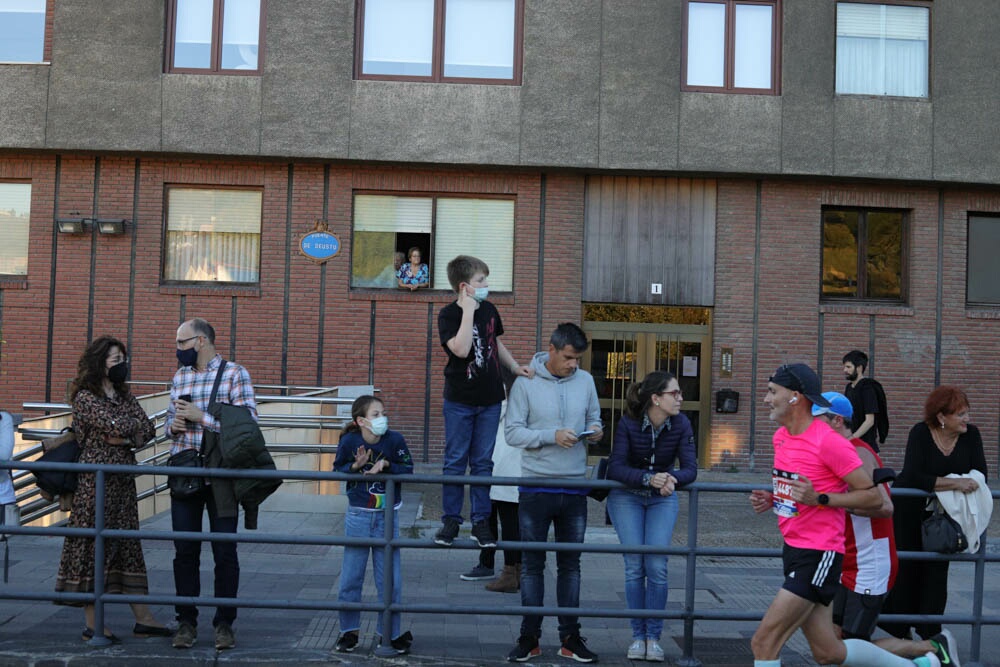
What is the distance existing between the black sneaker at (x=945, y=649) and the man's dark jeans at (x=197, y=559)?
13.7 ft

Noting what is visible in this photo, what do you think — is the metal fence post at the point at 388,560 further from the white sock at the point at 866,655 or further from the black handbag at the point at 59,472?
the white sock at the point at 866,655

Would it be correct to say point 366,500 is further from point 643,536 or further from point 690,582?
point 690,582

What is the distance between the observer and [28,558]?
30.6 feet

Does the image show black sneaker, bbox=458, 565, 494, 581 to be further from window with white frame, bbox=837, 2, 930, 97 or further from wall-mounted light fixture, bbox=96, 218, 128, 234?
window with white frame, bbox=837, 2, 930, 97

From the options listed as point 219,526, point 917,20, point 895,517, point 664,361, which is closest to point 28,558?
point 219,526

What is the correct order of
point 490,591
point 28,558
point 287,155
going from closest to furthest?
1. point 490,591
2. point 28,558
3. point 287,155

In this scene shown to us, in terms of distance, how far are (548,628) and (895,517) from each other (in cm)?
252

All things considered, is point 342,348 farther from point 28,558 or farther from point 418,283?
point 28,558

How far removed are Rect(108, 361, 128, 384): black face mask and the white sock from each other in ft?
15.0

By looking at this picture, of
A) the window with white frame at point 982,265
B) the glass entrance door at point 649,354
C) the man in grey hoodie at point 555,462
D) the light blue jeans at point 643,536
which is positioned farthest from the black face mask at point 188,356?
the window with white frame at point 982,265

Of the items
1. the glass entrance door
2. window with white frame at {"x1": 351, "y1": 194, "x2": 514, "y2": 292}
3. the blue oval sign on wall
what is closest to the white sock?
the glass entrance door

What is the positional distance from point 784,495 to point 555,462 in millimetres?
1705

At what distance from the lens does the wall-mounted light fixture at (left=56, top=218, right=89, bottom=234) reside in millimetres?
16156

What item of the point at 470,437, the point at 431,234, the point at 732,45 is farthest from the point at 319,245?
the point at 470,437
